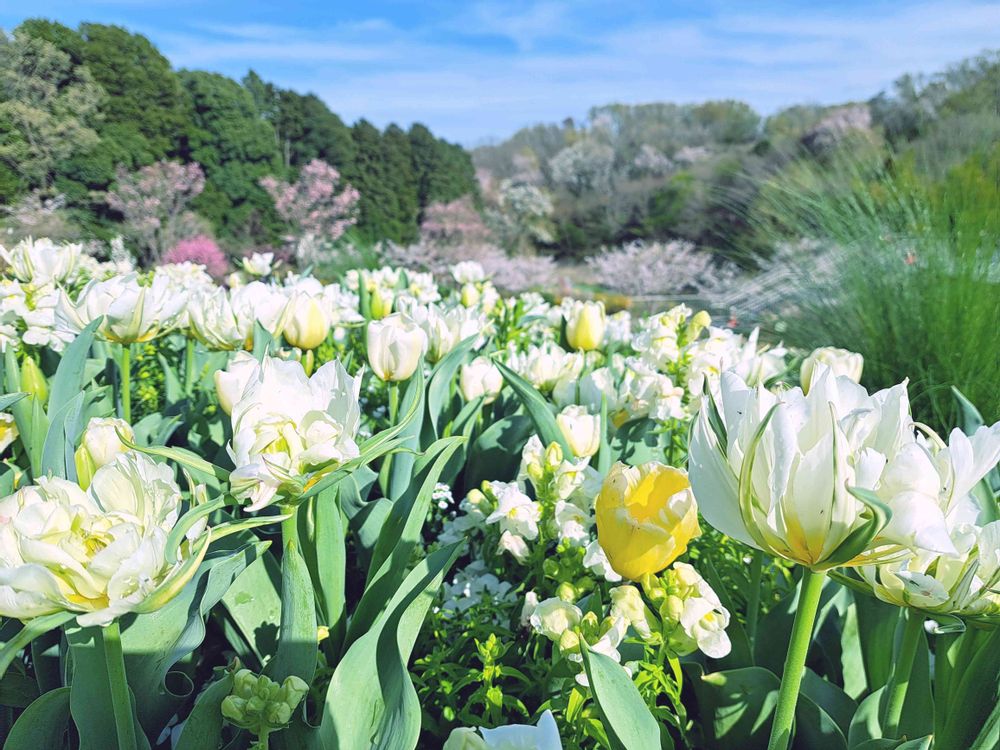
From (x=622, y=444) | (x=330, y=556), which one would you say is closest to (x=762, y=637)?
(x=622, y=444)

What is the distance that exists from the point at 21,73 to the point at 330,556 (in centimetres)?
2078

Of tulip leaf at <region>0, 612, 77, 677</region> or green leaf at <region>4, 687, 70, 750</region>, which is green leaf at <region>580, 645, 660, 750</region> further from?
green leaf at <region>4, 687, 70, 750</region>

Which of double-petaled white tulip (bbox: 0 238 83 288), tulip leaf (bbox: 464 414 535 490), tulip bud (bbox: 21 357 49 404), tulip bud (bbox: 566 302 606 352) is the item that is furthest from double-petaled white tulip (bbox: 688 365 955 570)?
double-petaled white tulip (bbox: 0 238 83 288)

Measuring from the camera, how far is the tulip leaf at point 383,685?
78cm

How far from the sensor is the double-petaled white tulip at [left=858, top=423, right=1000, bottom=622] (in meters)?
0.61

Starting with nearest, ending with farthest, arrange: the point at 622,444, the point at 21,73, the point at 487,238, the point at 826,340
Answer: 1. the point at 622,444
2. the point at 826,340
3. the point at 21,73
4. the point at 487,238

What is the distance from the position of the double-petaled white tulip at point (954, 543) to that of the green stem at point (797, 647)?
0.09 m

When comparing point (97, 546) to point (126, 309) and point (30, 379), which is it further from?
point (30, 379)

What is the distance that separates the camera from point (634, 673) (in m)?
0.90

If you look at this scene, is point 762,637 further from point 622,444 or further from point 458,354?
point 458,354

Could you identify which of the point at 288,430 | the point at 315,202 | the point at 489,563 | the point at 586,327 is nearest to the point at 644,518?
the point at 288,430

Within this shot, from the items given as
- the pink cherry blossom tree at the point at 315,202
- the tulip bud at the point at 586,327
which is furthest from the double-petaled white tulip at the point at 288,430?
the pink cherry blossom tree at the point at 315,202

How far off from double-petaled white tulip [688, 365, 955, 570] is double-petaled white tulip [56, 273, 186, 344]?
110 centimetres

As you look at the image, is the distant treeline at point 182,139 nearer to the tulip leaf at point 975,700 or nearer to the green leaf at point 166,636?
the green leaf at point 166,636
